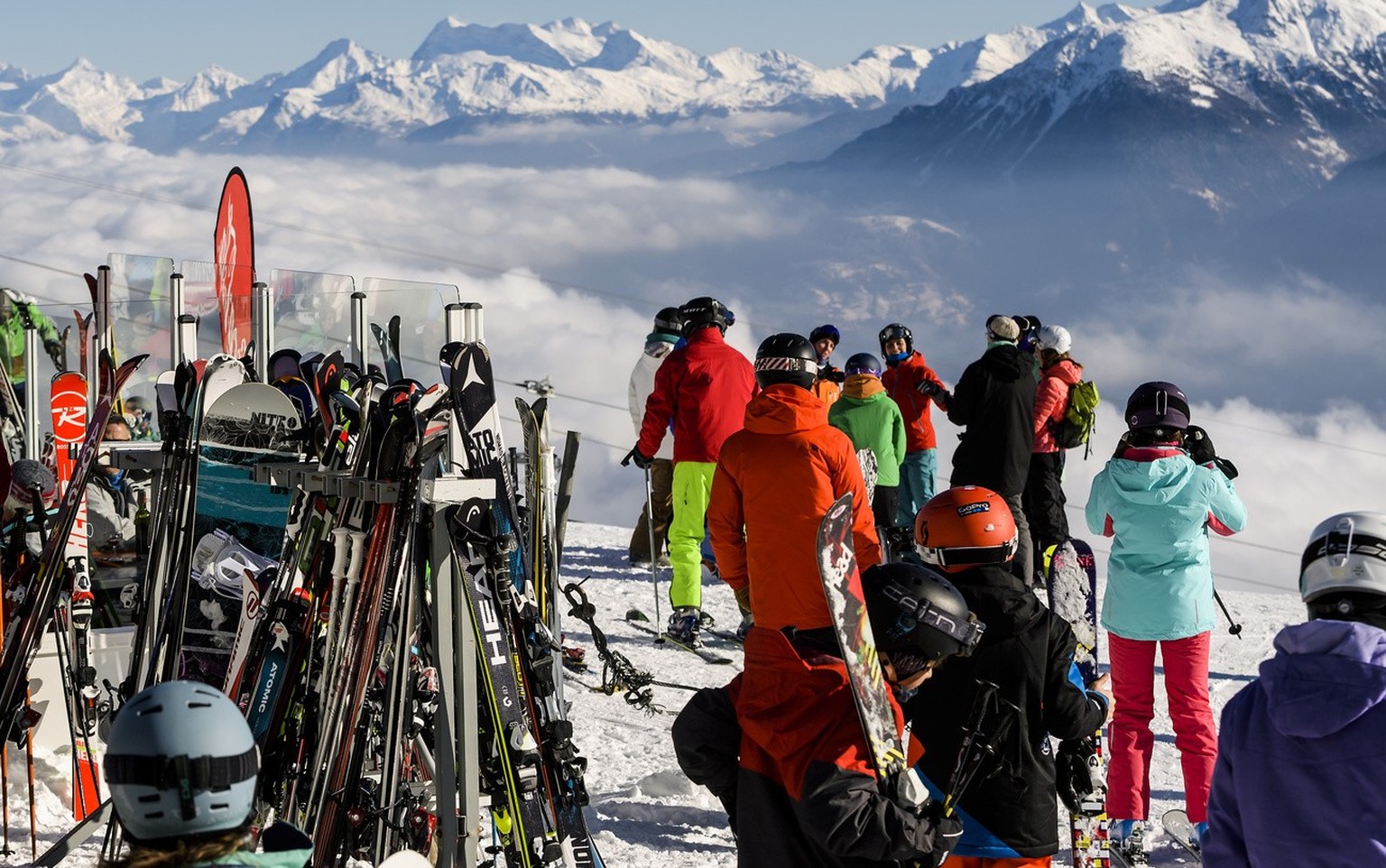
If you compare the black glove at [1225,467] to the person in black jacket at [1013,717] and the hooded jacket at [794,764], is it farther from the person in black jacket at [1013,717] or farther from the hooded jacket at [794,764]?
the hooded jacket at [794,764]

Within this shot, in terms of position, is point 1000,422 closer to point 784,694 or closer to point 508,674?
point 508,674

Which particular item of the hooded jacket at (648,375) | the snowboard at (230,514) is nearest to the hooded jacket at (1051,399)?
the hooded jacket at (648,375)

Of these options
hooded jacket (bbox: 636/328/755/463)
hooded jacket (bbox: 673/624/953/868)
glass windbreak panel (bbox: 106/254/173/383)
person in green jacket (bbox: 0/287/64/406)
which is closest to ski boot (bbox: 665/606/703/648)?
hooded jacket (bbox: 636/328/755/463)

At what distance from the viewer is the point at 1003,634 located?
3.24m

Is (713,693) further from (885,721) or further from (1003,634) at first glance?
(1003,634)

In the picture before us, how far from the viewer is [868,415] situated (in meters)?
8.52

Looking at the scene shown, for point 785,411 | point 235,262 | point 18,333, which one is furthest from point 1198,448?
point 18,333

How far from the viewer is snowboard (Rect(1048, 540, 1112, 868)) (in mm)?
3683

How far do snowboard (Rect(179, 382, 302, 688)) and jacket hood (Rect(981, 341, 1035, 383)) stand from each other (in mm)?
4401

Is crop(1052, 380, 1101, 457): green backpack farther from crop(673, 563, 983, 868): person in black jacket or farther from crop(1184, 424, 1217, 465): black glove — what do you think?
crop(673, 563, 983, 868): person in black jacket

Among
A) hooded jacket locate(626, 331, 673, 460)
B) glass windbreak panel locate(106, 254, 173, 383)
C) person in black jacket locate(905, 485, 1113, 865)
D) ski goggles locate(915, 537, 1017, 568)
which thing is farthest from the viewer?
hooded jacket locate(626, 331, 673, 460)

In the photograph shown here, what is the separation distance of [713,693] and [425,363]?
324 centimetres

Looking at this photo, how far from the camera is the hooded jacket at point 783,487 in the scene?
195 inches

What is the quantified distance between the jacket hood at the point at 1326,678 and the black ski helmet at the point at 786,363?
2826 millimetres
